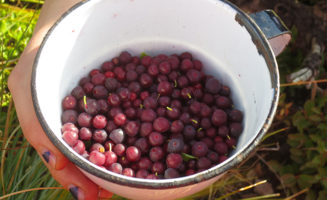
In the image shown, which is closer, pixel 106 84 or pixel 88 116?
pixel 88 116

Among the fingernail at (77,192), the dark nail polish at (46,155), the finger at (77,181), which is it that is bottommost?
the fingernail at (77,192)

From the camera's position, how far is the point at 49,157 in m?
1.10

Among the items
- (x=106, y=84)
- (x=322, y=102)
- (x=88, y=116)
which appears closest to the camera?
(x=88, y=116)

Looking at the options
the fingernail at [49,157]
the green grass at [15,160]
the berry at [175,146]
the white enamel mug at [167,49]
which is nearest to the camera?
the white enamel mug at [167,49]

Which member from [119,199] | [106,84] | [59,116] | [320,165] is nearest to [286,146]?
[320,165]

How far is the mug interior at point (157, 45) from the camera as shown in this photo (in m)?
1.13

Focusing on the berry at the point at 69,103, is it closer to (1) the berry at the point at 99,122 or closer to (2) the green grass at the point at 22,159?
(1) the berry at the point at 99,122

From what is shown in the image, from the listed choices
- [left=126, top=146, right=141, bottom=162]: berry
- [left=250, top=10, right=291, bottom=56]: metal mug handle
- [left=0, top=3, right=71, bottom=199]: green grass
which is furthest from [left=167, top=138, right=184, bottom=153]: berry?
[left=0, top=3, right=71, bottom=199]: green grass

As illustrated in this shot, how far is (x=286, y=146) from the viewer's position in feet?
6.28

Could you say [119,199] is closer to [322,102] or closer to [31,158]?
[31,158]

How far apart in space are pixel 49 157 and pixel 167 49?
2.23 feet

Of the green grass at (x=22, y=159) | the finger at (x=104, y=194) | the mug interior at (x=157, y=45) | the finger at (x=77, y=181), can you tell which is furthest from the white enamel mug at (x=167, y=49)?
the green grass at (x=22, y=159)

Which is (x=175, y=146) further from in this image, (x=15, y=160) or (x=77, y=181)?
(x=15, y=160)

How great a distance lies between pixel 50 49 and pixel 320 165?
4.10 feet
